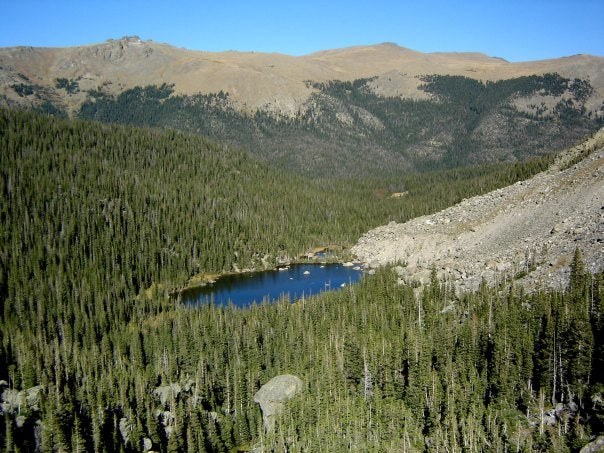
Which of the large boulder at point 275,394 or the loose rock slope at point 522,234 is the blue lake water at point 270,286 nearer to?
the loose rock slope at point 522,234

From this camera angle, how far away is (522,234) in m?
141

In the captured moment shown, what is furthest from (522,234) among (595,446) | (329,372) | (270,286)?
(595,446)

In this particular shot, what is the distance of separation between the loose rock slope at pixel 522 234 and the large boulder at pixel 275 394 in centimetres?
5068

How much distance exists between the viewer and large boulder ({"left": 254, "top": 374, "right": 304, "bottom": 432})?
9450 centimetres

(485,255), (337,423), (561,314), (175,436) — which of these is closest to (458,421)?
(337,423)

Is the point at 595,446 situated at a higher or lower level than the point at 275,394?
higher

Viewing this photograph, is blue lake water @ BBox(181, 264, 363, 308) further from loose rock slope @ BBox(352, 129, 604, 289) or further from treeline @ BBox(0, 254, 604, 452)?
treeline @ BBox(0, 254, 604, 452)

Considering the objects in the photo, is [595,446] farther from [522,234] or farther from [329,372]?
[522,234]

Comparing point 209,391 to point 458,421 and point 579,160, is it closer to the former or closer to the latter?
point 458,421

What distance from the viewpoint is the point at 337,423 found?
8638 centimetres

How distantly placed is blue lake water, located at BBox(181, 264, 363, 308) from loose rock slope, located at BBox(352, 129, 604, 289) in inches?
729

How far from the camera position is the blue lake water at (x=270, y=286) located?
16725cm

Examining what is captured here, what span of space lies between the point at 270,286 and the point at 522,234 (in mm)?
79446

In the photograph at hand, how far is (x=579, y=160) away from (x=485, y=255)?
2046 inches
